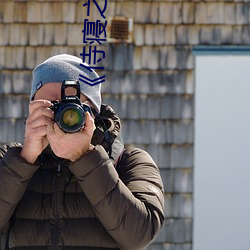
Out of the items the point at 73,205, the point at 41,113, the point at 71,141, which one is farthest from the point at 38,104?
the point at 73,205

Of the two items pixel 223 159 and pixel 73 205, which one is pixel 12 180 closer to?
pixel 73 205

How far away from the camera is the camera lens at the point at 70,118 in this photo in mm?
1602

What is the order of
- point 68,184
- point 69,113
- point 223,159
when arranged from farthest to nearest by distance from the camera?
point 223,159 < point 68,184 < point 69,113

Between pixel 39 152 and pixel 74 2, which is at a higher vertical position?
pixel 74 2

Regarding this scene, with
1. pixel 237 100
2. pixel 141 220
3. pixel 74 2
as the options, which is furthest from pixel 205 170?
pixel 141 220

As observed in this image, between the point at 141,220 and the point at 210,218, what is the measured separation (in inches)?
161

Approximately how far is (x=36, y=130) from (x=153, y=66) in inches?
160

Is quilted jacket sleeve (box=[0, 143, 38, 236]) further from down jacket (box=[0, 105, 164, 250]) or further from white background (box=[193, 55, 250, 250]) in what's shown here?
white background (box=[193, 55, 250, 250])

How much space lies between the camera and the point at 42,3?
572 cm

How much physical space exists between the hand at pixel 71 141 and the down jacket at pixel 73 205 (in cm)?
2

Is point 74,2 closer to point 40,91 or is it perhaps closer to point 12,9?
point 12,9

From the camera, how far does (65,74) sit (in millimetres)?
1729

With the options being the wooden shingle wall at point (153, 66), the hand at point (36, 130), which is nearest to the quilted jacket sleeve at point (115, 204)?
the hand at point (36, 130)

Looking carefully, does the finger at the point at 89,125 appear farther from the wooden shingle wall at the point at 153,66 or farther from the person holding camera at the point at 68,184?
the wooden shingle wall at the point at 153,66
